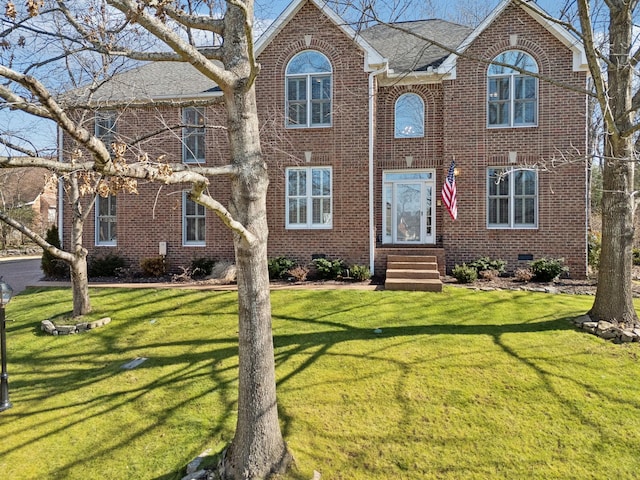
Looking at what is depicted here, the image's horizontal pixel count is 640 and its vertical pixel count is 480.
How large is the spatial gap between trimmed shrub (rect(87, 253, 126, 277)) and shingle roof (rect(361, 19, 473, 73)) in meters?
11.0

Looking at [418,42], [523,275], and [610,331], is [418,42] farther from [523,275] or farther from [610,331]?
[610,331]

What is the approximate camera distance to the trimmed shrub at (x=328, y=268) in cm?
1162

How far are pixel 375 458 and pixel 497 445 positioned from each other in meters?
1.32

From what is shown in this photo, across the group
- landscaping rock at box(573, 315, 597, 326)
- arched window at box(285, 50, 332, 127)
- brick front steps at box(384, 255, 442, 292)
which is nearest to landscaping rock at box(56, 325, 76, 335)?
brick front steps at box(384, 255, 442, 292)

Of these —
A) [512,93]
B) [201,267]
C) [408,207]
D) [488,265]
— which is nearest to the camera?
[488,265]

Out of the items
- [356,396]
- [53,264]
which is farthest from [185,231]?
[356,396]

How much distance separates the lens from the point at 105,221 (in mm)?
13914

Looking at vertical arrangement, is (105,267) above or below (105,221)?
below

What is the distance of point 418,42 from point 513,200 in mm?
6406

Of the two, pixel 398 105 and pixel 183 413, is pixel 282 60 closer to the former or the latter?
pixel 398 105

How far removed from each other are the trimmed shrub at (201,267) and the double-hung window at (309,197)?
9.22 ft

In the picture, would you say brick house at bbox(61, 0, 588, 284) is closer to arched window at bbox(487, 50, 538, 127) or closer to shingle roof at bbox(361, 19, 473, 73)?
arched window at bbox(487, 50, 538, 127)

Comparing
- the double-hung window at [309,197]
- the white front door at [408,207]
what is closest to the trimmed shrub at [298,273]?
the double-hung window at [309,197]

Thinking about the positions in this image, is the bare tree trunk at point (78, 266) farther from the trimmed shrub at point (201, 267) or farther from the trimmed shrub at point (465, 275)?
the trimmed shrub at point (465, 275)
